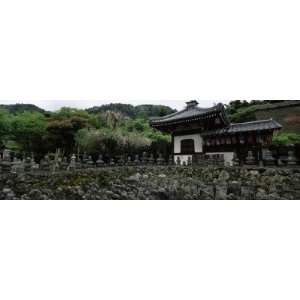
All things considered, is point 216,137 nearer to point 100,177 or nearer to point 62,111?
point 100,177

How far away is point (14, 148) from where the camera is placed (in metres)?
4.91

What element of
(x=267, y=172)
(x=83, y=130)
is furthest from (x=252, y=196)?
(x=83, y=130)

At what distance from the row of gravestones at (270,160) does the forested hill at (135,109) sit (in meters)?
1.77

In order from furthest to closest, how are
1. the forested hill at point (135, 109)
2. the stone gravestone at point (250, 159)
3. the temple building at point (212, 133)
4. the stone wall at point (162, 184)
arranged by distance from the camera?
the forested hill at point (135, 109) → the temple building at point (212, 133) → the stone gravestone at point (250, 159) → the stone wall at point (162, 184)

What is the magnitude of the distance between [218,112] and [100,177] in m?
2.68

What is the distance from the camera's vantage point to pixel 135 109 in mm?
4797

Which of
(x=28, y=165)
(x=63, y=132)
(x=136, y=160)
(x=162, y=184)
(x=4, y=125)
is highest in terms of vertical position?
(x=4, y=125)

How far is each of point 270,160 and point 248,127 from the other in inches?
29.1

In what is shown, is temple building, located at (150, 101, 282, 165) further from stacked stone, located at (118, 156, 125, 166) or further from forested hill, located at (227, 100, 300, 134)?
stacked stone, located at (118, 156, 125, 166)

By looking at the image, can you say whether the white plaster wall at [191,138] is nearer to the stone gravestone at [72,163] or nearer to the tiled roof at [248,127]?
the tiled roof at [248,127]

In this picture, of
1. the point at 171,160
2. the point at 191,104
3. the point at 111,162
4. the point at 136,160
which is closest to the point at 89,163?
the point at 111,162

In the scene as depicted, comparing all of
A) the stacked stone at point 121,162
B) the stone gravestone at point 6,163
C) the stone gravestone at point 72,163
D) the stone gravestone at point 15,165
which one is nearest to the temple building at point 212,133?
the stacked stone at point 121,162

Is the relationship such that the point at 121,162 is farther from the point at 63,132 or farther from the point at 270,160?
the point at 270,160

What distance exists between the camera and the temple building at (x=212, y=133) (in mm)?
4625
